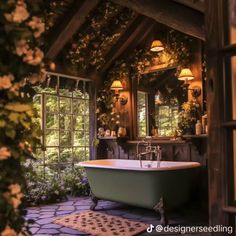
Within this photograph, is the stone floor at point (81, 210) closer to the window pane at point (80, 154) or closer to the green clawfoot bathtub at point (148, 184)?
the green clawfoot bathtub at point (148, 184)

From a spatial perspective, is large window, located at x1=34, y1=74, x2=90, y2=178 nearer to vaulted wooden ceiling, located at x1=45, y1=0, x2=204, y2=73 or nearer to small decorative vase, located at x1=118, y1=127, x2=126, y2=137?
vaulted wooden ceiling, located at x1=45, y1=0, x2=204, y2=73

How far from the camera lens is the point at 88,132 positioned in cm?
638

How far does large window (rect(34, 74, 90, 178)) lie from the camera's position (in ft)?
18.6

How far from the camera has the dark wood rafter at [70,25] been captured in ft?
16.5

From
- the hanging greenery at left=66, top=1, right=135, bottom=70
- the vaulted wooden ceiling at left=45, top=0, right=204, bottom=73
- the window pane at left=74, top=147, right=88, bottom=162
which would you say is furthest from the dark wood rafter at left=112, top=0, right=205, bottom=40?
the window pane at left=74, top=147, right=88, bottom=162

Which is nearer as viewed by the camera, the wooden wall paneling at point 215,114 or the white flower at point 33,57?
the white flower at point 33,57

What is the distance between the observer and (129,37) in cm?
580

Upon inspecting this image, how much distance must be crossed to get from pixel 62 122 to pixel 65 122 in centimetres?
7

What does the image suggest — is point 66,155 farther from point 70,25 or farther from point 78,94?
point 70,25

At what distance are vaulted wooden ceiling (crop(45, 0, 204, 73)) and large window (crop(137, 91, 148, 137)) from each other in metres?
0.92

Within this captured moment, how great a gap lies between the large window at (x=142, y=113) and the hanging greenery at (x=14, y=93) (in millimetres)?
4645

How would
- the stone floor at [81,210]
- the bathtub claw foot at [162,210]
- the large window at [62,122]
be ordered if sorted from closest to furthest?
1. the stone floor at [81,210]
2. the bathtub claw foot at [162,210]
3. the large window at [62,122]

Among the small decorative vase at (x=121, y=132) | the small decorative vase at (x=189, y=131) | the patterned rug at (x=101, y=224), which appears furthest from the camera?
the small decorative vase at (x=121, y=132)
